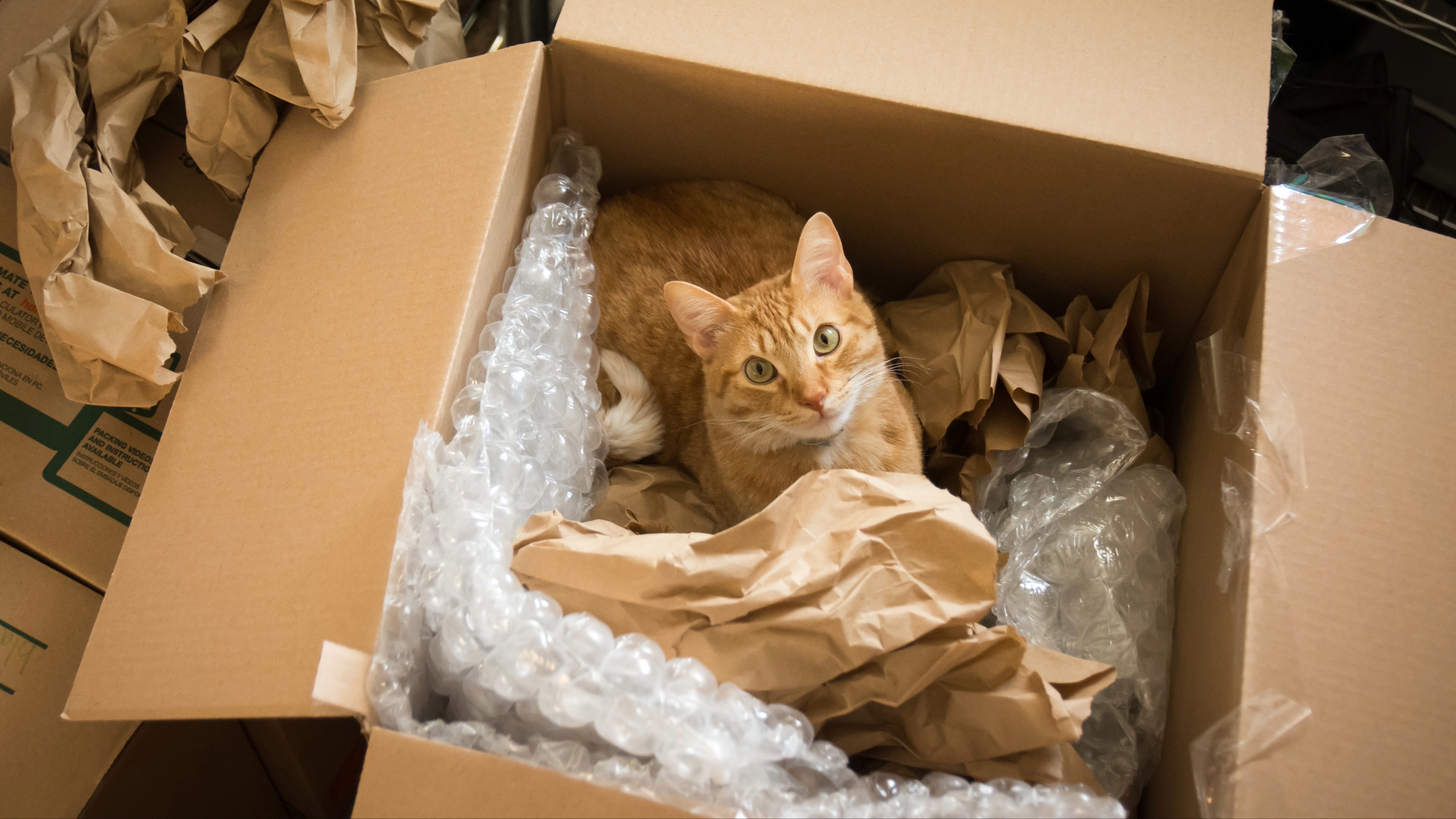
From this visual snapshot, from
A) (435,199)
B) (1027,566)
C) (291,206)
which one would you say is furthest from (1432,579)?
(291,206)

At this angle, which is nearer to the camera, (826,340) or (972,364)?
(826,340)

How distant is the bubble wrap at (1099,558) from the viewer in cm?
120

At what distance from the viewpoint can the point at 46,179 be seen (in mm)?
1153

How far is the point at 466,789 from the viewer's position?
0.88 metres

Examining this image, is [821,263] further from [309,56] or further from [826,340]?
[309,56]

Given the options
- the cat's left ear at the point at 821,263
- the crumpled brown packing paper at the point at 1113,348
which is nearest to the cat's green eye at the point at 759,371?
the cat's left ear at the point at 821,263

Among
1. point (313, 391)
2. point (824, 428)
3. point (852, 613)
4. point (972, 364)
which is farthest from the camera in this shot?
point (972, 364)

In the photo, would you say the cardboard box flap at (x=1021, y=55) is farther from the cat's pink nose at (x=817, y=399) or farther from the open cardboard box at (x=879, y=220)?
the cat's pink nose at (x=817, y=399)

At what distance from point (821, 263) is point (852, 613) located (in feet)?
1.83

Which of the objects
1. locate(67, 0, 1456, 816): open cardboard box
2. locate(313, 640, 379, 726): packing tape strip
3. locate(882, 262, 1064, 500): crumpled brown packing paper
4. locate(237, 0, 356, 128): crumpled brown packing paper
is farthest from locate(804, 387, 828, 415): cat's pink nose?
locate(237, 0, 356, 128): crumpled brown packing paper

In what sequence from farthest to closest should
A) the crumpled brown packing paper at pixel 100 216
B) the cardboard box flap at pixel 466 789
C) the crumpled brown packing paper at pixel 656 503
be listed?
the crumpled brown packing paper at pixel 656 503, the crumpled brown packing paper at pixel 100 216, the cardboard box flap at pixel 466 789

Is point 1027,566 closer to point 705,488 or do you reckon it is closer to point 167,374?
point 705,488

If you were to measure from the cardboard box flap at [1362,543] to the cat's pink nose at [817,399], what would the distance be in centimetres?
58

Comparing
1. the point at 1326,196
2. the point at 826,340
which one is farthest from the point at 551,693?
the point at 1326,196
